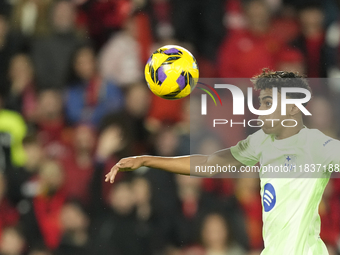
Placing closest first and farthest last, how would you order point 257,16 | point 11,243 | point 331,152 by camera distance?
1. point 331,152
2. point 11,243
3. point 257,16

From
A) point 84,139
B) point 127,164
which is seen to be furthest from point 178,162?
point 84,139

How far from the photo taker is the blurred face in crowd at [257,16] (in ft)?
19.3

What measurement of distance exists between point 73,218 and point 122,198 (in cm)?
58

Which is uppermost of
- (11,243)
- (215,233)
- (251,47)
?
(251,47)

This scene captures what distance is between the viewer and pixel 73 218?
526 cm

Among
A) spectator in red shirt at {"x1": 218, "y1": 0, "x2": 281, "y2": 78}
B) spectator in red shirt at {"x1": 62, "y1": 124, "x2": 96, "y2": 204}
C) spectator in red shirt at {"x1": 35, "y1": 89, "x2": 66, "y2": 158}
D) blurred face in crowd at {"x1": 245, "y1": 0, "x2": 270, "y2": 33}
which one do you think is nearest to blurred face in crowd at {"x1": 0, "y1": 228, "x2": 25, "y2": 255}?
spectator in red shirt at {"x1": 62, "y1": 124, "x2": 96, "y2": 204}

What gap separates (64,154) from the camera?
18.1 feet

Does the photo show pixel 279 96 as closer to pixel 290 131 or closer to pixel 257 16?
pixel 290 131

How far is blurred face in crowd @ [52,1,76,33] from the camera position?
6.07 metres

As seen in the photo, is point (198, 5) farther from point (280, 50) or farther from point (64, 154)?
point (64, 154)

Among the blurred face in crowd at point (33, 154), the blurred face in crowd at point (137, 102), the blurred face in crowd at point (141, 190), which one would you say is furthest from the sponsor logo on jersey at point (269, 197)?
the blurred face in crowd at point (33, 154)

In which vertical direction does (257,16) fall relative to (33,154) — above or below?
above

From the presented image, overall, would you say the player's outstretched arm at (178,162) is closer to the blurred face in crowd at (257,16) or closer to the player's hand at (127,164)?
the player's hand at (127,164)

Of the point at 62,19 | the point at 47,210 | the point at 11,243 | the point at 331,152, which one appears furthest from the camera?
the point at 62,19
